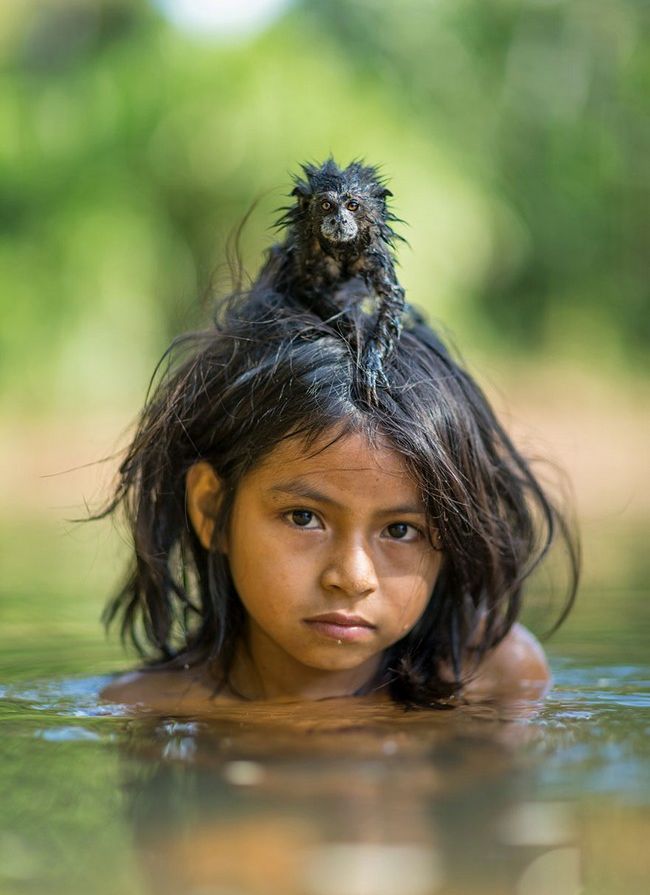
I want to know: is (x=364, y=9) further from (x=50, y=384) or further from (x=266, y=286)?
(x=266, y=286)

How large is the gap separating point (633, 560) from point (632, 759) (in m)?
3.62

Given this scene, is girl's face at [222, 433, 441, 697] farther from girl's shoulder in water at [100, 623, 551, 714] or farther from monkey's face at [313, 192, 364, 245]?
monkey's face at [313, 192, 364, 245]

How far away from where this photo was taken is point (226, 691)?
3.42 metres

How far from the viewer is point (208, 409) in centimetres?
330

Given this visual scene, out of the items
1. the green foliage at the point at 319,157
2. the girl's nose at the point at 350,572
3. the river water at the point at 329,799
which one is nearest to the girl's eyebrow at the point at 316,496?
the girl's nose at the point at 350,572

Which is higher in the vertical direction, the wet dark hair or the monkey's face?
the monkey's face

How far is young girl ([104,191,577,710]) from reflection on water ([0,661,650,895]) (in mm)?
318

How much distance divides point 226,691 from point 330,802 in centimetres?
141

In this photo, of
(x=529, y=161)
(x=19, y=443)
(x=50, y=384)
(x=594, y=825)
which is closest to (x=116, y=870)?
(x=594, y=825)

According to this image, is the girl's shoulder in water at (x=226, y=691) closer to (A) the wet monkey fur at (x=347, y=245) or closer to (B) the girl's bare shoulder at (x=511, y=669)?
(B) the girl's bare shoulder at (x=511, y=669)

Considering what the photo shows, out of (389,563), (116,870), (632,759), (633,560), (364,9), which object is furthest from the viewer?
(364,9)

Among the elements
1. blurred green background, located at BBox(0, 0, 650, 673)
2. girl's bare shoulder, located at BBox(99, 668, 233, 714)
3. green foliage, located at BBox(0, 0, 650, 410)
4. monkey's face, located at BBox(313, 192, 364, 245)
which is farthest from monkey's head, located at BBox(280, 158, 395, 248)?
green foliage, located at BBox(0, 0, 650, 410)

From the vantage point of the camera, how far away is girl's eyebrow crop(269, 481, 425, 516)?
2922mm

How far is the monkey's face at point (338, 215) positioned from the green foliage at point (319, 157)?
8836 mm
